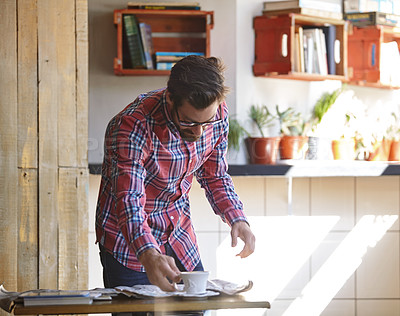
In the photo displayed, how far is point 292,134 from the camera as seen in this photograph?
4.08 metres

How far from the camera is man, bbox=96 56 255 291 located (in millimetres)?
1639

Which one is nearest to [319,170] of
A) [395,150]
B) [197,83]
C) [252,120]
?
[252,120]

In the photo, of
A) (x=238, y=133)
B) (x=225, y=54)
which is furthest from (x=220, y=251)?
(x=225, y=54)

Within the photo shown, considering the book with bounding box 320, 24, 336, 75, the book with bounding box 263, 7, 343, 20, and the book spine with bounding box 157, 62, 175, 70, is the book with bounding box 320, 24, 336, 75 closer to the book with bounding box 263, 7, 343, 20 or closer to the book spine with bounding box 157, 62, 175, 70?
the book with bounding box 263, 7, 343, 20

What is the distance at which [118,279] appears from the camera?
1.92 meters

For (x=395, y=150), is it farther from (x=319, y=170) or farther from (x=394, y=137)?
(x=319, y=170)

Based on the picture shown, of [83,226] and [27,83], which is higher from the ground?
[27,83]

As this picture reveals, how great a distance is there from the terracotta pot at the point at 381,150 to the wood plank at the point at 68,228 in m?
2.11

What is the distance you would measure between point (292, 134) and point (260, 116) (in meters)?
0.24

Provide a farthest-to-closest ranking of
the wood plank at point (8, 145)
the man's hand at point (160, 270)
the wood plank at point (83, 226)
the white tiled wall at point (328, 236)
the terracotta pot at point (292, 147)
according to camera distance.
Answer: the terracotta pot at point (292, 147)
the white tiled wall at point (328, 236)
the wood plank at point (83, 226)
the wood plank at point (8, 145)
the man's hand at point (160, 270)

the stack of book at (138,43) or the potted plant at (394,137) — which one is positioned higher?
the stack of book at (138,43)

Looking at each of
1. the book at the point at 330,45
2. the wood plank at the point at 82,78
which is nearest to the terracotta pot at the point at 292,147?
the book at the point at 330,45

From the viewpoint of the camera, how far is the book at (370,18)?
13.7ft

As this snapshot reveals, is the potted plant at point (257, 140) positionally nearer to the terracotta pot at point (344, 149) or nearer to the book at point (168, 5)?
the terracotta pot at point (344, 149)
